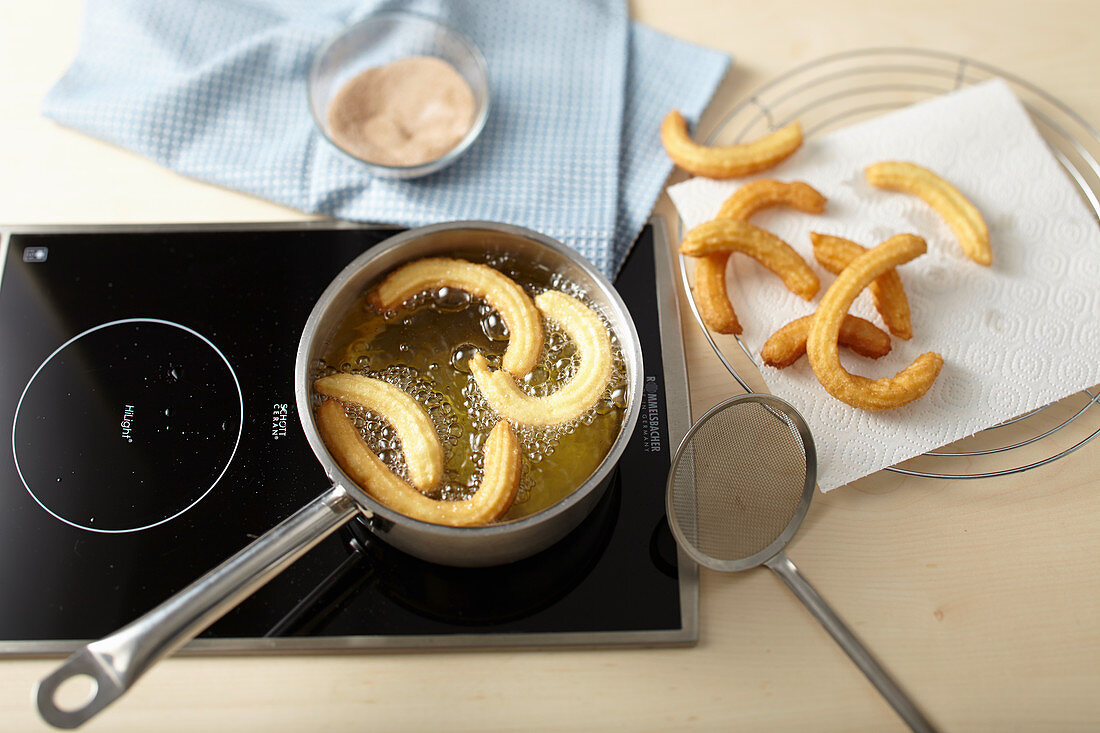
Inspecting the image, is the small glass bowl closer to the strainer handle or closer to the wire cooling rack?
the wire cooling rack

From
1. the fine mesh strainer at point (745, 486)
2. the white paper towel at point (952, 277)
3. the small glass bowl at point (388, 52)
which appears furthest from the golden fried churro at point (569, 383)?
the small glass bowl at point (388, 52)

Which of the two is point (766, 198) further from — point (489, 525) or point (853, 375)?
point (489, 525)

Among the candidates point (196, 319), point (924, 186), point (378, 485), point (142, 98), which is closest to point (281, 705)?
point (378, 485)

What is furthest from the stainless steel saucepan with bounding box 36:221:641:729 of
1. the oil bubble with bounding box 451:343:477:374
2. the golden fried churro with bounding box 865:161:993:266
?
the golden fried churro with bounding box 865:161:993:266

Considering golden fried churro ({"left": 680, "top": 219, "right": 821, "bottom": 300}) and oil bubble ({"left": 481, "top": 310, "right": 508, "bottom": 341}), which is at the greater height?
golden fried churro ({"left": 680, "top": 219, "right": 821, "bottom": 300})

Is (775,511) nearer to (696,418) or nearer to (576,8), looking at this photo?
(696,418)

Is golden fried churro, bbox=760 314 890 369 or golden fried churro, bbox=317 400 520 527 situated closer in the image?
golden fried churro, bbox=317 400 520 527
